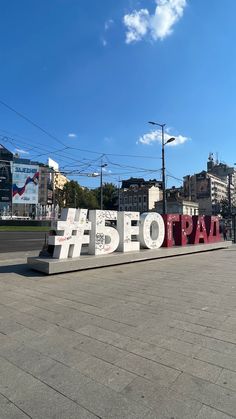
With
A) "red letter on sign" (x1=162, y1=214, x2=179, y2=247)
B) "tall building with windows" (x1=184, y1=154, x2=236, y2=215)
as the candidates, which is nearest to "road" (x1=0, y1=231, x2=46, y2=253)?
"red letter on sign" (x1=162, y1=214, x2=179, y2=247)

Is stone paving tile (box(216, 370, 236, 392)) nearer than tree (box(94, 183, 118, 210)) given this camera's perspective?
Yes

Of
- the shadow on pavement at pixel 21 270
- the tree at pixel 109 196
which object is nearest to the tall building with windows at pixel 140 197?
the tree at pixel 109 196

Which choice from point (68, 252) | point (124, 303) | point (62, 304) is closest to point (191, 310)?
point (124, 303)

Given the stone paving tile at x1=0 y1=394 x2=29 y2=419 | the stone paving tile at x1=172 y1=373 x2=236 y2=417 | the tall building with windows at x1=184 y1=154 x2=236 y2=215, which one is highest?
the tall building with windows at x1=184 y1=154 x2=236 y2=215

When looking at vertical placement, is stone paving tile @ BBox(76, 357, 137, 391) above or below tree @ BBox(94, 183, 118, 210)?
below

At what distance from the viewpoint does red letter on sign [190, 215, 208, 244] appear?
664 inches

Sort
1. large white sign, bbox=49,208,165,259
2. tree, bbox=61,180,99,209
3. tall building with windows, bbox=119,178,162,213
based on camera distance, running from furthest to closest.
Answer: tall building with windows, bbox=119,178,162,213
tree, bbox=61,180,99,209
large white sign, bbox=49,208,165,259

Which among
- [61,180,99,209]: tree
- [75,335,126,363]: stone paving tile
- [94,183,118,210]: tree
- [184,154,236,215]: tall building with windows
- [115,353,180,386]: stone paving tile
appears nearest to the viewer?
[115,353,180,386]: stone paving tile

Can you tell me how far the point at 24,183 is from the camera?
47.1 m

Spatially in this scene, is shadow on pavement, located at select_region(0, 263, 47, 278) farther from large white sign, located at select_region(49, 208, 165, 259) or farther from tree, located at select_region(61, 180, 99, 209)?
tree, located at select_region(61, 180, 99, 209)

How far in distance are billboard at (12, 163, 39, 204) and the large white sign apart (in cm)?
3427

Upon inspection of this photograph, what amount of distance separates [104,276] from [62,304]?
3.09 meters

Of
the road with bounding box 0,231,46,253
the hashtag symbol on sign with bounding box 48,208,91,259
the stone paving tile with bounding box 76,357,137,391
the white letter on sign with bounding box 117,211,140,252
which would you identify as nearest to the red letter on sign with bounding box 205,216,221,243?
the white letter on sign with bounding box 117,211,140,252

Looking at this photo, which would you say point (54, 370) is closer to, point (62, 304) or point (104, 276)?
point (62, 304)
